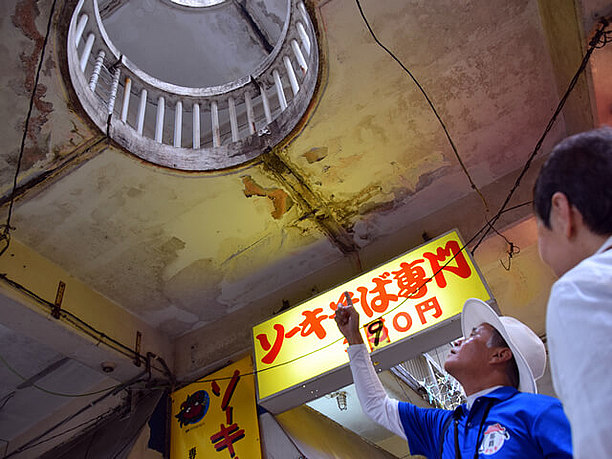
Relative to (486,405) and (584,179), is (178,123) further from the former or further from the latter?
(584,179)

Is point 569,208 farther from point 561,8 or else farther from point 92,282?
point 92,282

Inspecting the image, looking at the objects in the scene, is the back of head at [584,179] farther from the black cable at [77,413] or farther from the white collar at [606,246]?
the black cable at [77,413]

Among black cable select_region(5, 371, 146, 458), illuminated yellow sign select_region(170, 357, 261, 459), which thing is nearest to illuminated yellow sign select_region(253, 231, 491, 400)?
illuminated yellow sign select_region(170, 357, 261, 459)

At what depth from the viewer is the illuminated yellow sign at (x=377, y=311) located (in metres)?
3.82

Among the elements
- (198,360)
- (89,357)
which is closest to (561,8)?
(198,360)

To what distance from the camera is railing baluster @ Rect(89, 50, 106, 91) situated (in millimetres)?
4332

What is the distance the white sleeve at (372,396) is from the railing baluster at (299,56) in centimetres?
289

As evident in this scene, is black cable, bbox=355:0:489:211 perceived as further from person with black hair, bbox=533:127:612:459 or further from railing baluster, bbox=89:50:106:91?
person with black hair, bbox=533:127:612:459

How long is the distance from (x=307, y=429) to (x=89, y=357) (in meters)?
2.33

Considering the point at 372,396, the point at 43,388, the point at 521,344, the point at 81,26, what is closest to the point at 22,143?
the point at 81,26

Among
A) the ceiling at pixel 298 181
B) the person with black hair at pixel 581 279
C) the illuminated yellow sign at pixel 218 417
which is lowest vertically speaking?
the person with black hair at pixel 581 279

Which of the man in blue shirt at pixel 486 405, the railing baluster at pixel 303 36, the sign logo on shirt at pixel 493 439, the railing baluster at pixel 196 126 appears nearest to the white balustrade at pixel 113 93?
the railing baluster at pixel 196 126

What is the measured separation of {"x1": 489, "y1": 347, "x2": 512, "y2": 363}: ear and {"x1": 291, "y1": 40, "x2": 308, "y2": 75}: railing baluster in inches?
126

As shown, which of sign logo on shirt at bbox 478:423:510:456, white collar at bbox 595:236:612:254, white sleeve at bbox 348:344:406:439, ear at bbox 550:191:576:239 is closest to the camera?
white collar at bbox 595:236:612:254
